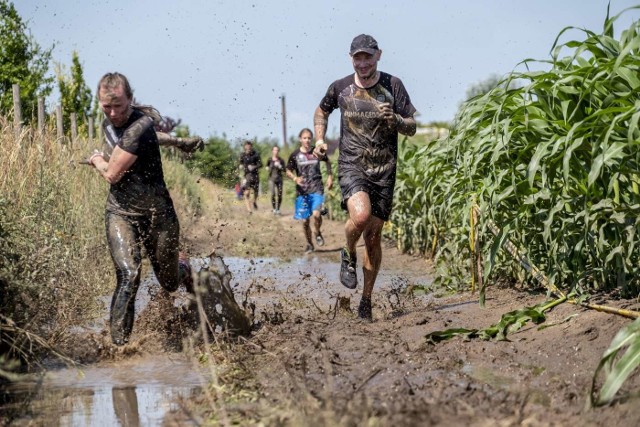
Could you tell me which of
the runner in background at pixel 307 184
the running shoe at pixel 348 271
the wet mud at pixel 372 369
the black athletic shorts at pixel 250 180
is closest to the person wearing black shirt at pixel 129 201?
the wet mud at pixel 372 369

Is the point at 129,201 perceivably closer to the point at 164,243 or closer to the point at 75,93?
the point at 164,243

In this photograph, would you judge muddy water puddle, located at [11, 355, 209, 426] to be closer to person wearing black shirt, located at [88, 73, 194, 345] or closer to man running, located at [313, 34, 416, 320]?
person wearing black shirt, located at [88, 73, 194, 345]

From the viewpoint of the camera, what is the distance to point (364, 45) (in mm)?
8102

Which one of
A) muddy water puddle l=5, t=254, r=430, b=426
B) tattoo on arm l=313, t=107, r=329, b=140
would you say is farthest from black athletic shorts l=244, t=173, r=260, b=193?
muddy water puddle l=5, t=254, r=430, b=426

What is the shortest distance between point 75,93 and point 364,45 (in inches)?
552

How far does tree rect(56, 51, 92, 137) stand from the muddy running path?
38.3 feet

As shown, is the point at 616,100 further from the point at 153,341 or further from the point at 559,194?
the point at 153,341

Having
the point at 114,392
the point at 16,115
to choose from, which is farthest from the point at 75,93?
the point at 114,392

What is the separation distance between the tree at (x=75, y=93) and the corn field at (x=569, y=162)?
1346cm

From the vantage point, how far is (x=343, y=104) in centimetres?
828

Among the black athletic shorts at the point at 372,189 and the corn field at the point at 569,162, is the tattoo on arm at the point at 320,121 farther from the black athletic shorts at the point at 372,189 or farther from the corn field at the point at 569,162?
the corn field at the point at 569,162

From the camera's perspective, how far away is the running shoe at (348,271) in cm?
825

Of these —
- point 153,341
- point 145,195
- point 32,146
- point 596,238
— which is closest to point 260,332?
point 153,341

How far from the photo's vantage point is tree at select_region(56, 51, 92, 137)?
2042 centimetres
